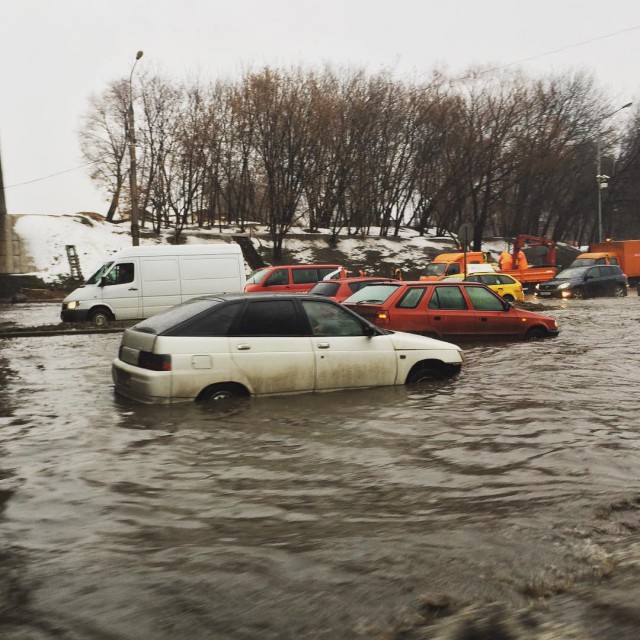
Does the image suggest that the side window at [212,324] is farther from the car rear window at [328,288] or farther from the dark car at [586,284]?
the dark car at [586,284]

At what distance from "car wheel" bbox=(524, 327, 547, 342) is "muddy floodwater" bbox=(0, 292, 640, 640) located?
4.94m

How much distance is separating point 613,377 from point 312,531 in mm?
7278

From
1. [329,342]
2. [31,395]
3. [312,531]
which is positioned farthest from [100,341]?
[312,531]

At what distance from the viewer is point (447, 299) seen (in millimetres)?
12953

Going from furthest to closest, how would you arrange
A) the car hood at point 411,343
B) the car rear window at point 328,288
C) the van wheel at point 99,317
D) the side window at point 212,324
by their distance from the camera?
the van wheel at point 99,317 → the car rear window at point 328,288 → the car hood at point 411,343 → the side window at point 212,324

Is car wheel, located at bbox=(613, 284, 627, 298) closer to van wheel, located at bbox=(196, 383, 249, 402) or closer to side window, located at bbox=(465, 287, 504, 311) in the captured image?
side window, located at bbox=(465, 287, 504, 311)

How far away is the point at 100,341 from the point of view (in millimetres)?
15102

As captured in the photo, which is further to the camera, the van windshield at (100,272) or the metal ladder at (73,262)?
the metal ladder at (73,262)

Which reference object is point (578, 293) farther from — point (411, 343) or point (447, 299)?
point (411, 343)

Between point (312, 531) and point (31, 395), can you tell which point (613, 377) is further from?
point (31, 395)

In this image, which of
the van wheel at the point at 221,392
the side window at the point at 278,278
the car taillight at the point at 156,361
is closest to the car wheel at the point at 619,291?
the side window at the point at 278,278

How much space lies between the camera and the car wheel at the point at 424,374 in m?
9.02

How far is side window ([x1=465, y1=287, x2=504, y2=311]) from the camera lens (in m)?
13.3

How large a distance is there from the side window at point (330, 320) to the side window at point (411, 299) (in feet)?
12.6
